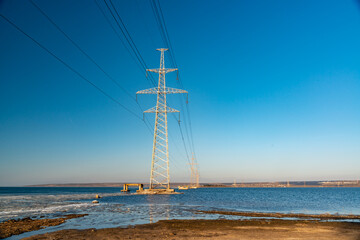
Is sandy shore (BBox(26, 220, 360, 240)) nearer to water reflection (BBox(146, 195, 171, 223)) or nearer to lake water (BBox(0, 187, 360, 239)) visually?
lake water (BBox(0, 187, 360, 239))

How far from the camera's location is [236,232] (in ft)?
69.4

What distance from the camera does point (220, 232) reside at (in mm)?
21156

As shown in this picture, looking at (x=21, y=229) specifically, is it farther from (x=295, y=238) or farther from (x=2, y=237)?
(x=295, y=238)

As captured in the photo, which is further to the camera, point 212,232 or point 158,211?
point 158,211

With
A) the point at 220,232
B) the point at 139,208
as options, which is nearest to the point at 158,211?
the point at 139,208

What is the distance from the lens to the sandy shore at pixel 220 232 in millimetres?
19406

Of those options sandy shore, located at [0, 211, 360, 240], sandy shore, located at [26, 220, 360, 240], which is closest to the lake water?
sandy shore, located at [0, 211, 360, 240]

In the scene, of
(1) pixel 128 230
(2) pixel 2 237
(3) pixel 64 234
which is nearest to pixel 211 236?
(1) pixel 128 230

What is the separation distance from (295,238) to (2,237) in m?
19.3

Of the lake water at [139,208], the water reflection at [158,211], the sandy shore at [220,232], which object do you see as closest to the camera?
the sandy shore at [220,232]

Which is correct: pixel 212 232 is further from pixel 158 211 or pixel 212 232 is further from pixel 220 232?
pixel 158 211

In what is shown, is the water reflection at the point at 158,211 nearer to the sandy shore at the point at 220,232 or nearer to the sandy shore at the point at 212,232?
the sandy shore at the point at 220,232

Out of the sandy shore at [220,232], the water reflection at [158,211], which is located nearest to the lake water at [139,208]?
the water reflection at [158,211]

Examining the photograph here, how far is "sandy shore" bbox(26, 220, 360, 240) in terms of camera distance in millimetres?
19406
